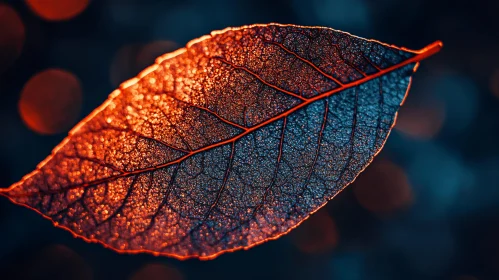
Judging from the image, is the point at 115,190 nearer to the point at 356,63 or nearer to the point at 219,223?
the point at 219,223

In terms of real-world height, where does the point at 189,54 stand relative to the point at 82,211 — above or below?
above

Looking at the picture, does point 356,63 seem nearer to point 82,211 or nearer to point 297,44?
point 297,44

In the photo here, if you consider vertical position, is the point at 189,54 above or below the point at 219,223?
above

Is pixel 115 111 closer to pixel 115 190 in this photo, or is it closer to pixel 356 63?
pixel 115 190

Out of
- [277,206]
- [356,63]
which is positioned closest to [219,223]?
[277,206]

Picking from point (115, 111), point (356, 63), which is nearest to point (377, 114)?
point (356, 63)

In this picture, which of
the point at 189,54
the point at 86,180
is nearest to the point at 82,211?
the point at 86,180
